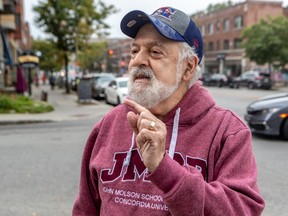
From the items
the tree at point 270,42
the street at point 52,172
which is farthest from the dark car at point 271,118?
the tree at point 270,42

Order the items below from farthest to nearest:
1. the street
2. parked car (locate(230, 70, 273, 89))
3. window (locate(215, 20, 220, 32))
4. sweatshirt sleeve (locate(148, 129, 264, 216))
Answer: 1. window (locate(215, 20, 220, 32))
2. parked car (locate(230, 70, 273, 89))
3. the street
4. sweatshirt sleeve (locate(148, 129, 264, 216))

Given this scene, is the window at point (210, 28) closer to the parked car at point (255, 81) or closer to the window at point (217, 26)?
the window at point (217, 26)

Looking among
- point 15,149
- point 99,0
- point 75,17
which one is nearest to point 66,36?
point 75,17

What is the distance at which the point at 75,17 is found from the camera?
27.5 metres

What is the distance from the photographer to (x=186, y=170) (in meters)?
1.39

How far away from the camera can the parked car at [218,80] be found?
3919 centimetres

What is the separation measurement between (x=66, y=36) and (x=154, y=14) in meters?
27.8

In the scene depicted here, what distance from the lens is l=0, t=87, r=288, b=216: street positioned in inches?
189

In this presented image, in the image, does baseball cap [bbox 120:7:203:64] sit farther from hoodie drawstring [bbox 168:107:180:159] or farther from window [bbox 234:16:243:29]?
window [bbox 234:16:243:29]

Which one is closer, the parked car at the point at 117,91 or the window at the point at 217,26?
the parked car at the point at 117,91

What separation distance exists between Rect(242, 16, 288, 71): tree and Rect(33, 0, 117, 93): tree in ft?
50.8

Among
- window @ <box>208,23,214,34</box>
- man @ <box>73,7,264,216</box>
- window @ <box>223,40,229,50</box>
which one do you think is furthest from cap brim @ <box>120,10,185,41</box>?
window @ <box>208,23,214,34</box>

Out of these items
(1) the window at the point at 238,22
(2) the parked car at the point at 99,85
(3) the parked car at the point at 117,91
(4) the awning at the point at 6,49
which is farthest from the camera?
(1) the window at the point at 238,22

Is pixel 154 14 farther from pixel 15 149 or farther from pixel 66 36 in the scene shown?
pixel 66 36
